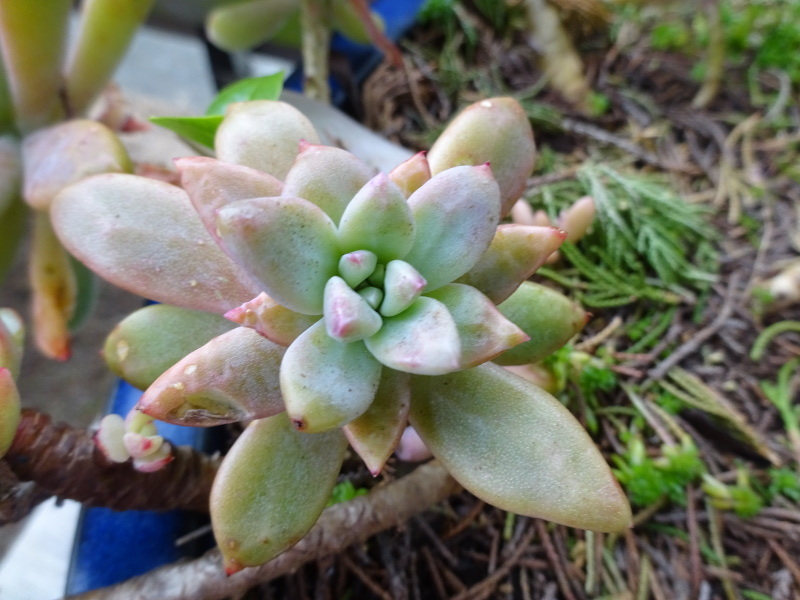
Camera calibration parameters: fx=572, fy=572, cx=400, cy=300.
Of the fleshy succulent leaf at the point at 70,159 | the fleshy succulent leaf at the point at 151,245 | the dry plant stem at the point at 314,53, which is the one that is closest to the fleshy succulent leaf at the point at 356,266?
the fleshy succulent leaf at the point at 151,245

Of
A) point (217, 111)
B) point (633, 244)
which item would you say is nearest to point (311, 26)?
point (217, 111)

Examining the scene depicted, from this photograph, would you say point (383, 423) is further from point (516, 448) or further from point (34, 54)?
point (34, 54)

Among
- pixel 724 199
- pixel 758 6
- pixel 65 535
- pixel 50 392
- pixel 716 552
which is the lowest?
pixel 65 535

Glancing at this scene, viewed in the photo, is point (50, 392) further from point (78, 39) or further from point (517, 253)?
point (517, 253)

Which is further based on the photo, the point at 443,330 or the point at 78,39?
the point at 78,39

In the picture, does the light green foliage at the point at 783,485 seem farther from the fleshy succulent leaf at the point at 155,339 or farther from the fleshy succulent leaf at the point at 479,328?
the fleshy succulent leaf at the point at 155,339

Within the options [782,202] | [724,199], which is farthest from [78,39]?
[782,202]
